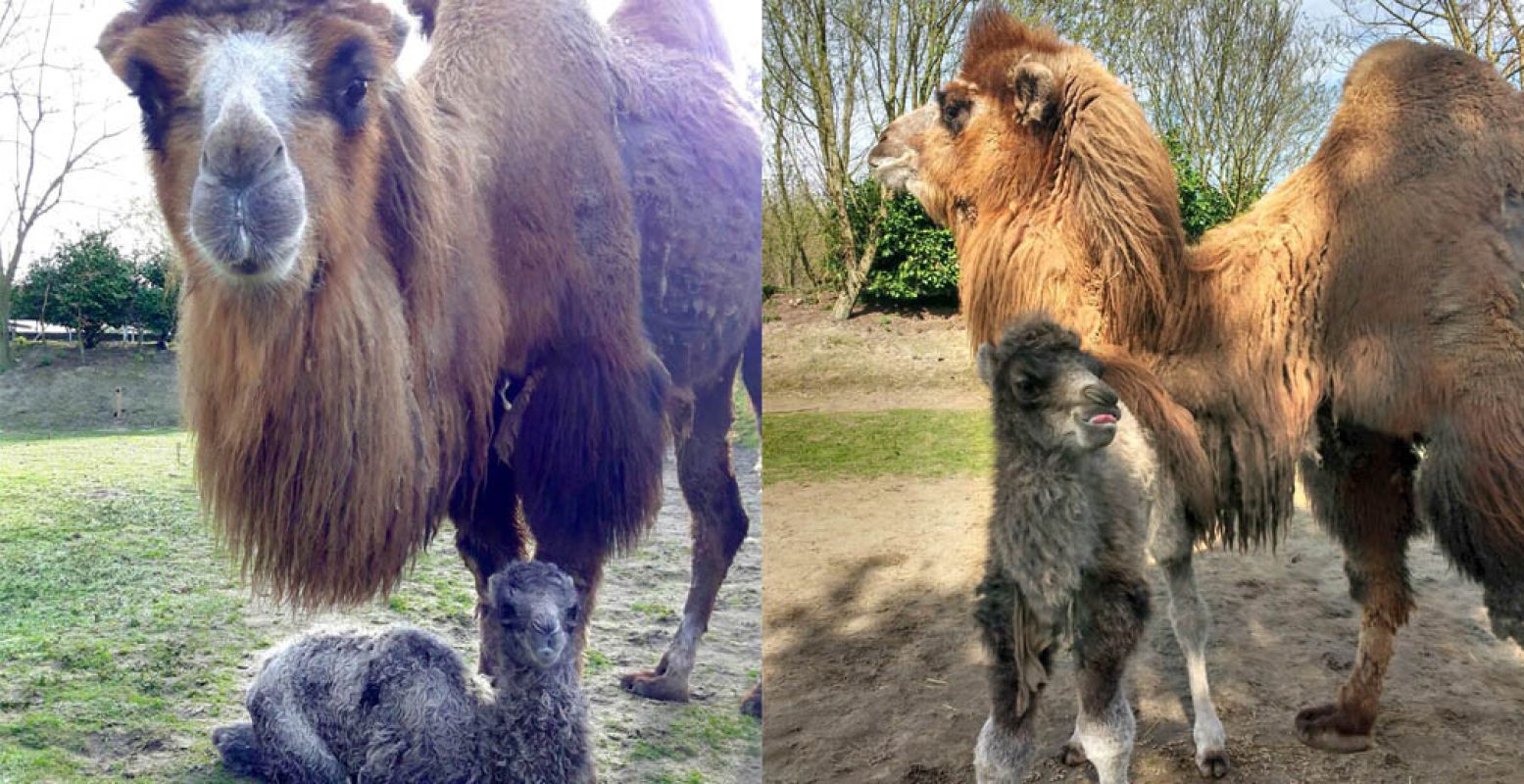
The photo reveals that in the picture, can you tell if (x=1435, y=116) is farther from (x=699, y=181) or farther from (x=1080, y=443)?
(x=699, y=181)

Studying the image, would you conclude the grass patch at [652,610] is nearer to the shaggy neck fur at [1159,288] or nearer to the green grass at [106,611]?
the green grass at [106,611]

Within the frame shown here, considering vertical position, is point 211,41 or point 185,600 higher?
point 211,41

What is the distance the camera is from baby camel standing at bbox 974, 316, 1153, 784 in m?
1.36

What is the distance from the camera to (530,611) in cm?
152

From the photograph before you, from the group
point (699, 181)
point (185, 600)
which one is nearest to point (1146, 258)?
point (699, 181)

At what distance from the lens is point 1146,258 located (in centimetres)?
166

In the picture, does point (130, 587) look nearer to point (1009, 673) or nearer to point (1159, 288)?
point (1009, 673)

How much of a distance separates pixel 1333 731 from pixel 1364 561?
36 centimetres

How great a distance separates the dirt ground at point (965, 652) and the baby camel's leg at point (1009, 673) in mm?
142

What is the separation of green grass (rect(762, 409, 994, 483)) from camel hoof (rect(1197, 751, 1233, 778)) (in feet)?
2.67

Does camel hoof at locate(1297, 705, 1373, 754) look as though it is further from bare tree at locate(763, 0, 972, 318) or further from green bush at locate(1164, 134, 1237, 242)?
bare tree at locate(763, 0, 972, 318)

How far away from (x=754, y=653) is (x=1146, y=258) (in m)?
1.02

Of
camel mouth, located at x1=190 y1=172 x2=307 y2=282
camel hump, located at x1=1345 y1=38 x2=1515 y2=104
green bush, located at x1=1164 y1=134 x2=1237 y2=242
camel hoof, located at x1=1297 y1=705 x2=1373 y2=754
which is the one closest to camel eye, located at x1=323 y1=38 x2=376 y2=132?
camel mouth, located at x1=190 y1=172 x2=307 y2=282

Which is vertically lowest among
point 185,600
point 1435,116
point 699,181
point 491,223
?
point 185,600
